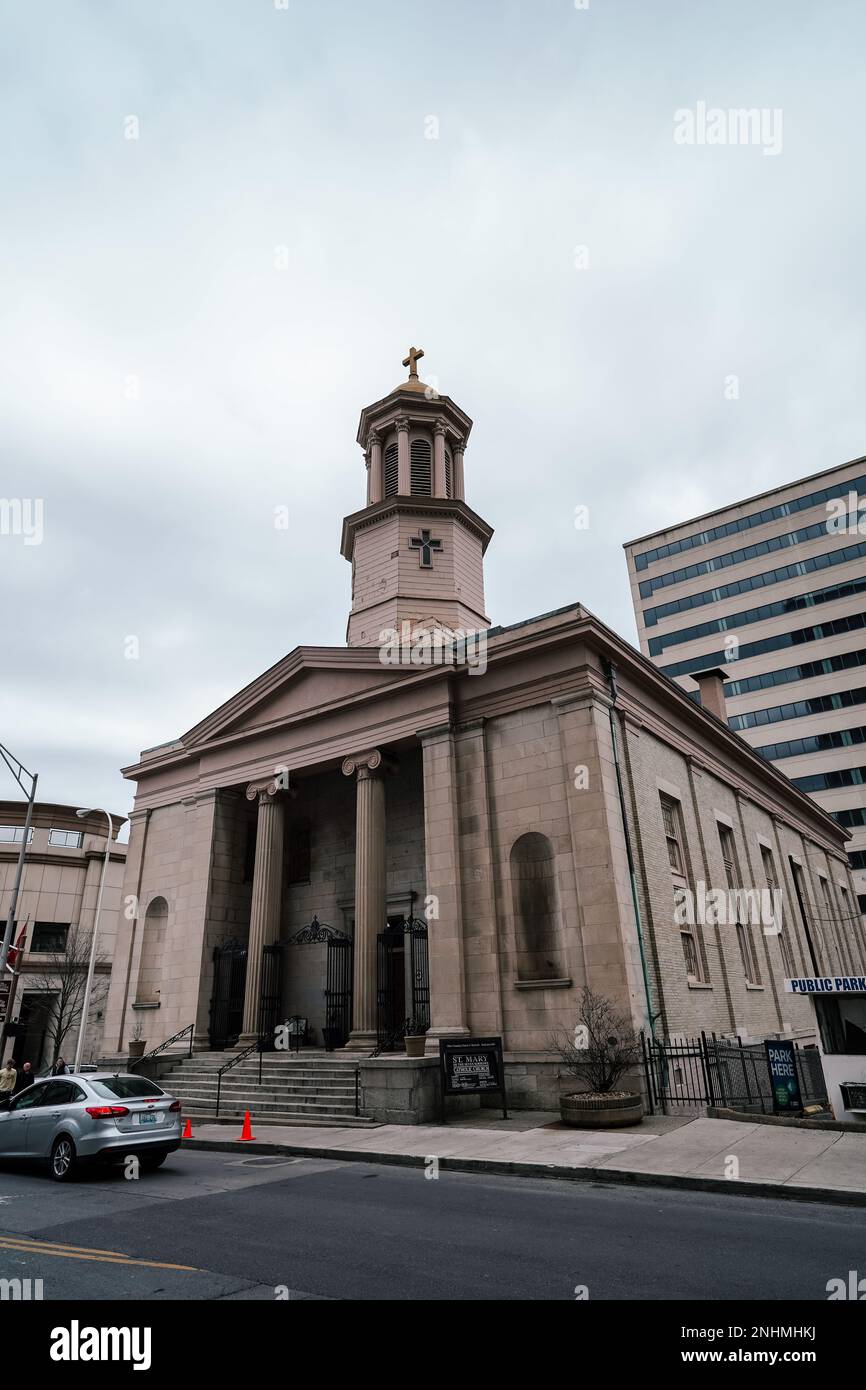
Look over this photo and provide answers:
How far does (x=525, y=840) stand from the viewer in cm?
2048

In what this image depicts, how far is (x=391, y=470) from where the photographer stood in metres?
32.6

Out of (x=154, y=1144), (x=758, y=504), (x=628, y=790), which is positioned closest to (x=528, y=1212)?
(x=154, y=1144)

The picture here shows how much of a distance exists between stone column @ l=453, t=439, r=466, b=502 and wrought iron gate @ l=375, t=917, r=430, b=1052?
1722 cm

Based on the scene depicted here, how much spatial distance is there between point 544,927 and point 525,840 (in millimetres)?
2126

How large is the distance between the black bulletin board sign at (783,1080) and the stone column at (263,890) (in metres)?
14.3

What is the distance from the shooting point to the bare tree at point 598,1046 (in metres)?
16.5

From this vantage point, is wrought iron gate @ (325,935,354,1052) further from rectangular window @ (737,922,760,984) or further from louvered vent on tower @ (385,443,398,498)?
louvered vent on tower @ (385,443,398,498)

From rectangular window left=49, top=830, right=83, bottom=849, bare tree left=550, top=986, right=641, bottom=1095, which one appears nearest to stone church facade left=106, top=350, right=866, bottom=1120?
bare tree left=550, top=986, right=641, bottom=1095

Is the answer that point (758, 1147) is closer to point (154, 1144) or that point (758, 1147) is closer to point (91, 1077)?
point (154, 1144)

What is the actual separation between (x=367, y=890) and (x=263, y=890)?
453cm

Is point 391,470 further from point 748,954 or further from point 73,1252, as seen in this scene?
point 73,1252

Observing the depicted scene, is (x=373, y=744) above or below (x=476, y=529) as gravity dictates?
below

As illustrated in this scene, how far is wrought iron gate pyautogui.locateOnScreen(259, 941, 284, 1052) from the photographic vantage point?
24.3 metres

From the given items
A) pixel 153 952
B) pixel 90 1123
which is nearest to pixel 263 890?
pixel 153 952
